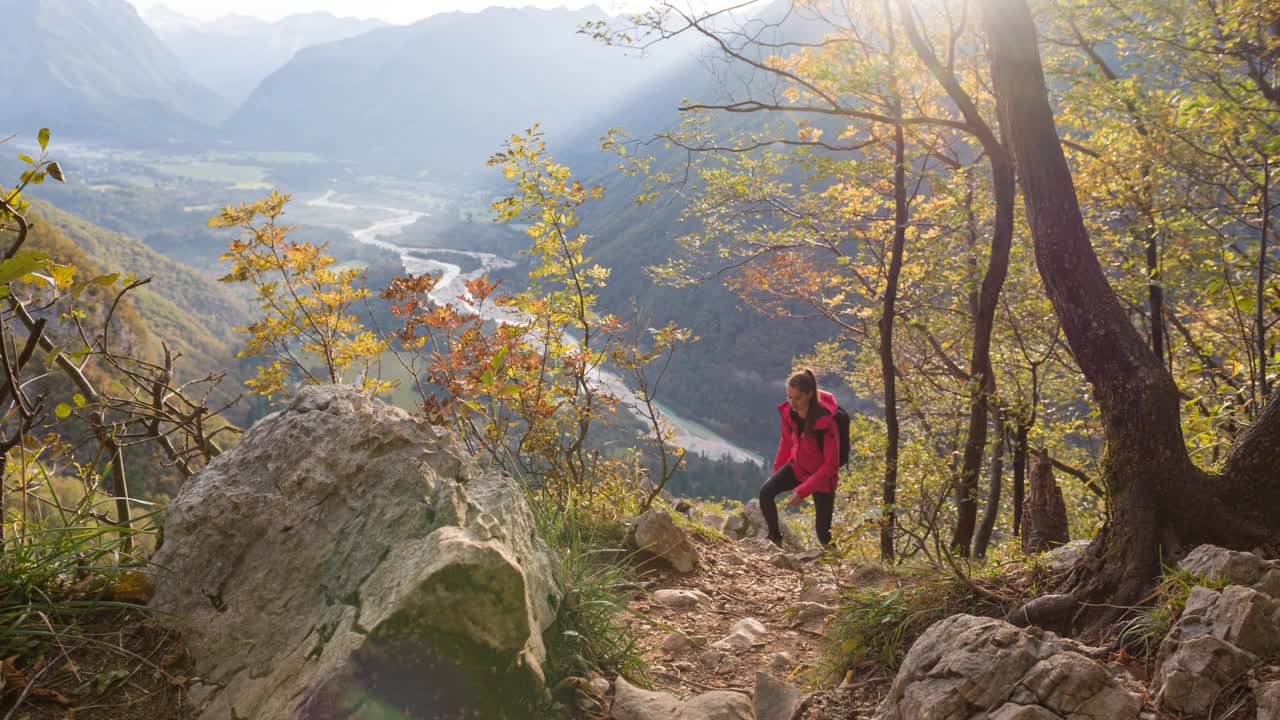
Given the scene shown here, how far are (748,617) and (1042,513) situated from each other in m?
2.33

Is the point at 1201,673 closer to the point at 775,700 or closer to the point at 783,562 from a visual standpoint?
the point at 775,700

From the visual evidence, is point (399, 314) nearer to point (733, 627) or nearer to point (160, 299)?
point (733, 627)

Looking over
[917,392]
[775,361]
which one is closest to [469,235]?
[775,361]

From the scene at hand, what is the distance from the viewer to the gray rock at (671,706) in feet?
8.57

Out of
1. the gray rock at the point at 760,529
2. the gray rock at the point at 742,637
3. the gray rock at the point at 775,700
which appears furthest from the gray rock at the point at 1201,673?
the gray rock at the point at 760,529

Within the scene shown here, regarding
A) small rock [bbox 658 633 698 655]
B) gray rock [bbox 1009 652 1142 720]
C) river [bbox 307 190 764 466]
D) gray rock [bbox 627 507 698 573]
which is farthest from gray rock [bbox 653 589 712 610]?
river [bbox 307 190 764 466]

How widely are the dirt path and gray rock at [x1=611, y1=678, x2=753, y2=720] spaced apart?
42 cm

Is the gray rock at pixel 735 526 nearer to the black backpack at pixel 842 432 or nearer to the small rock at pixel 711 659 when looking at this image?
the black backpack at pixel 842 432

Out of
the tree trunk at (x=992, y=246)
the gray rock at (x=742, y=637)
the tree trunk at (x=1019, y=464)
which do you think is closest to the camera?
the gray rock at (x=742, y=637)

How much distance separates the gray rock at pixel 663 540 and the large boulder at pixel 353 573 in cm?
255

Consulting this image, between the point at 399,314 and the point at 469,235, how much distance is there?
182143 millimetres

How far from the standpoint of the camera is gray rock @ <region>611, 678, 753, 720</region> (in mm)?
2613

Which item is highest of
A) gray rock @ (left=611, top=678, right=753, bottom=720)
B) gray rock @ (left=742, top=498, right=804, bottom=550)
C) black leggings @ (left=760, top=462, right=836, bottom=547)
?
black leggings @ (left=760, top=462, right=836, bottom=547)

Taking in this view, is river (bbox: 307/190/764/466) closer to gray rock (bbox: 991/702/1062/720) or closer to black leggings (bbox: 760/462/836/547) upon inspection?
black leggings (bbox: 760/462/836/547)
